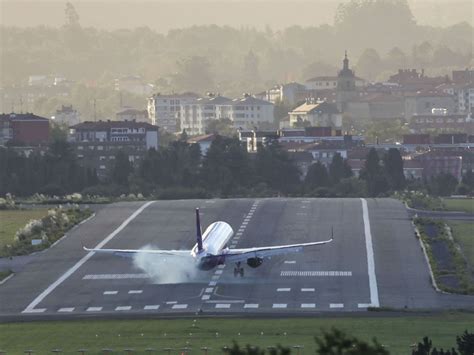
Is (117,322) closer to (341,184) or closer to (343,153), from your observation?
(341,184)

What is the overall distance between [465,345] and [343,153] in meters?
139

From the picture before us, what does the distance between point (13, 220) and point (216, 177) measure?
35.2 m

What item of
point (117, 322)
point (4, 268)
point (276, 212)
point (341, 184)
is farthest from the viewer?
point (341, 184)

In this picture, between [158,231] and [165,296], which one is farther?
[158,231]

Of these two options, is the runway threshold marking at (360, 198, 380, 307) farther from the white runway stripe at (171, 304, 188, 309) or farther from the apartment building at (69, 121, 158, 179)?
the apartment building at (69, 121, 158, 179)

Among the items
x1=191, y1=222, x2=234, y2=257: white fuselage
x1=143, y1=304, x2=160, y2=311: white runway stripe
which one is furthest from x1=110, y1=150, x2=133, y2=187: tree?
x1=143, y1=304, x2=160, y2=311: white runway stripe

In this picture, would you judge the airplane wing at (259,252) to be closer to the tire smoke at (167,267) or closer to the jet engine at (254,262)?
the jet engine at (254,262)

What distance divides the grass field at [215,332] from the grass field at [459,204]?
43.5m

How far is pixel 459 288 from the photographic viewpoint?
82.2 meters

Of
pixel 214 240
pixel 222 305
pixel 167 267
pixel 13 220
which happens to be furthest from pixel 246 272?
pixel 13 220

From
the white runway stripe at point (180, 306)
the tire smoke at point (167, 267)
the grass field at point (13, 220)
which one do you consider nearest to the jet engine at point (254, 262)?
the tire smoke at point (167, 267)

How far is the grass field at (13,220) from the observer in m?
106

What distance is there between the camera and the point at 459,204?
125 m

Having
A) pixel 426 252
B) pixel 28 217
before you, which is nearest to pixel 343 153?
pixel 28 217
